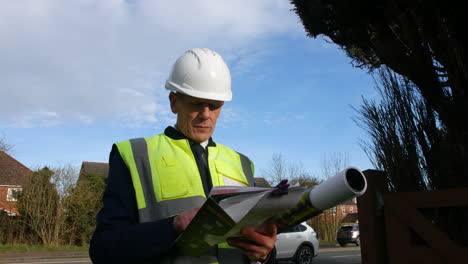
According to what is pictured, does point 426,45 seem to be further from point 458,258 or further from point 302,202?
point 302,202

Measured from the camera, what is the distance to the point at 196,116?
188cm

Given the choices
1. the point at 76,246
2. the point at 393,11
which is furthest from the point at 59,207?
the point at 393,11

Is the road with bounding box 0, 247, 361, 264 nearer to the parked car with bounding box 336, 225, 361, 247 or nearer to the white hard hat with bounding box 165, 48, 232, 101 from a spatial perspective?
the parked car with bounding box 336, 225, 361, 247

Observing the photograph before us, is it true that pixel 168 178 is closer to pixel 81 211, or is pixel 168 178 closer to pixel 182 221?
pixel 182 221

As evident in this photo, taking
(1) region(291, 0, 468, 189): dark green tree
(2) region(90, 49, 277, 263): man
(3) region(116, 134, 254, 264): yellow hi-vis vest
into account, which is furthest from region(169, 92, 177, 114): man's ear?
(1) region(291, 0, 468, 189): dark green tree

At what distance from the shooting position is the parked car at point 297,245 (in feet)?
42.8

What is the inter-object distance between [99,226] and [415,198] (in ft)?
6.27

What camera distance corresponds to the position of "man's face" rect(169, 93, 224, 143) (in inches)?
73.9

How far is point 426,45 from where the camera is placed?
336cm

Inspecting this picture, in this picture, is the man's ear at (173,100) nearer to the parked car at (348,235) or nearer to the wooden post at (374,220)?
the wooden post at (374,220)

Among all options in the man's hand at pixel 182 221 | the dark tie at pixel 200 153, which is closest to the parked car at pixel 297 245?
the dark tie at pixel 200 153

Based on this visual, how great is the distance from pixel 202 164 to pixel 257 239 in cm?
56

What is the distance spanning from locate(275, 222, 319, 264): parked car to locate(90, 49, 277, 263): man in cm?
→ 1154

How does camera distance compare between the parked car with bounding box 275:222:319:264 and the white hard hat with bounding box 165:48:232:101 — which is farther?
the parked car with bounding box 275:222:319:264
